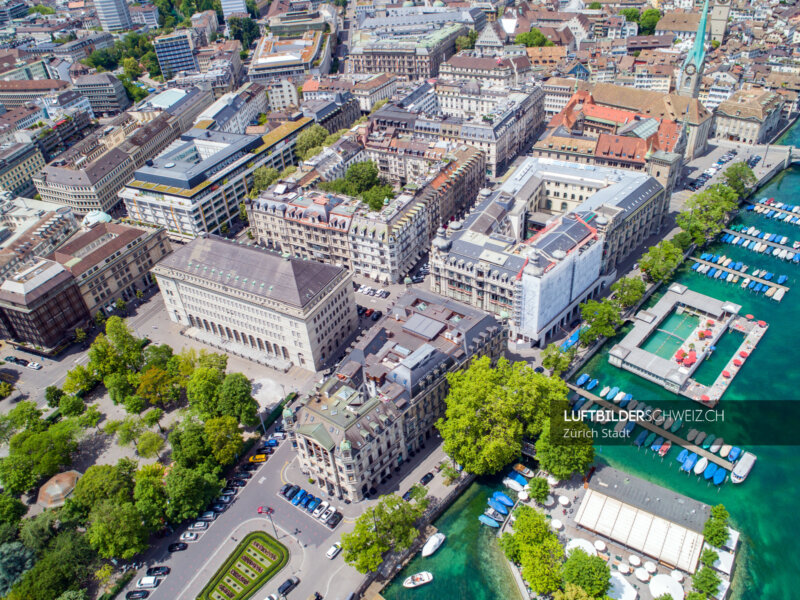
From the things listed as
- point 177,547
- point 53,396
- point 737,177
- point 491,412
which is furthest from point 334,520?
point 737,177

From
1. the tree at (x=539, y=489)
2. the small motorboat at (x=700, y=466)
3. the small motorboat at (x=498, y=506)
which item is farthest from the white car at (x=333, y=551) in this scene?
the small motorboat at (x=700, y=466)

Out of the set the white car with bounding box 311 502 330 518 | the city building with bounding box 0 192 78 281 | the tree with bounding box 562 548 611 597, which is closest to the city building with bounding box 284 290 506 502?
the white car with bounding box 311 502 330 518

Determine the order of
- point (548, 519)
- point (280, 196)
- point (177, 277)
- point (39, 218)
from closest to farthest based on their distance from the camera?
point (548, 519)
point (177, 277)
point (280, 196)
point (39, 218)

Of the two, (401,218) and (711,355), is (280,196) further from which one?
(711,355)

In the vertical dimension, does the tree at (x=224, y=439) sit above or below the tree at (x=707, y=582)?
above

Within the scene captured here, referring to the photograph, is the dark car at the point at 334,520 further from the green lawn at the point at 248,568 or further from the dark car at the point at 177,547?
the dark car at the point at 177,547

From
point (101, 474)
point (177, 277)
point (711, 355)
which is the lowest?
point (711, 355)

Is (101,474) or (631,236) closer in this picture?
(101,474)

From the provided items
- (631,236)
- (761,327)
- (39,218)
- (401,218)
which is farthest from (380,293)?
(39,218)
